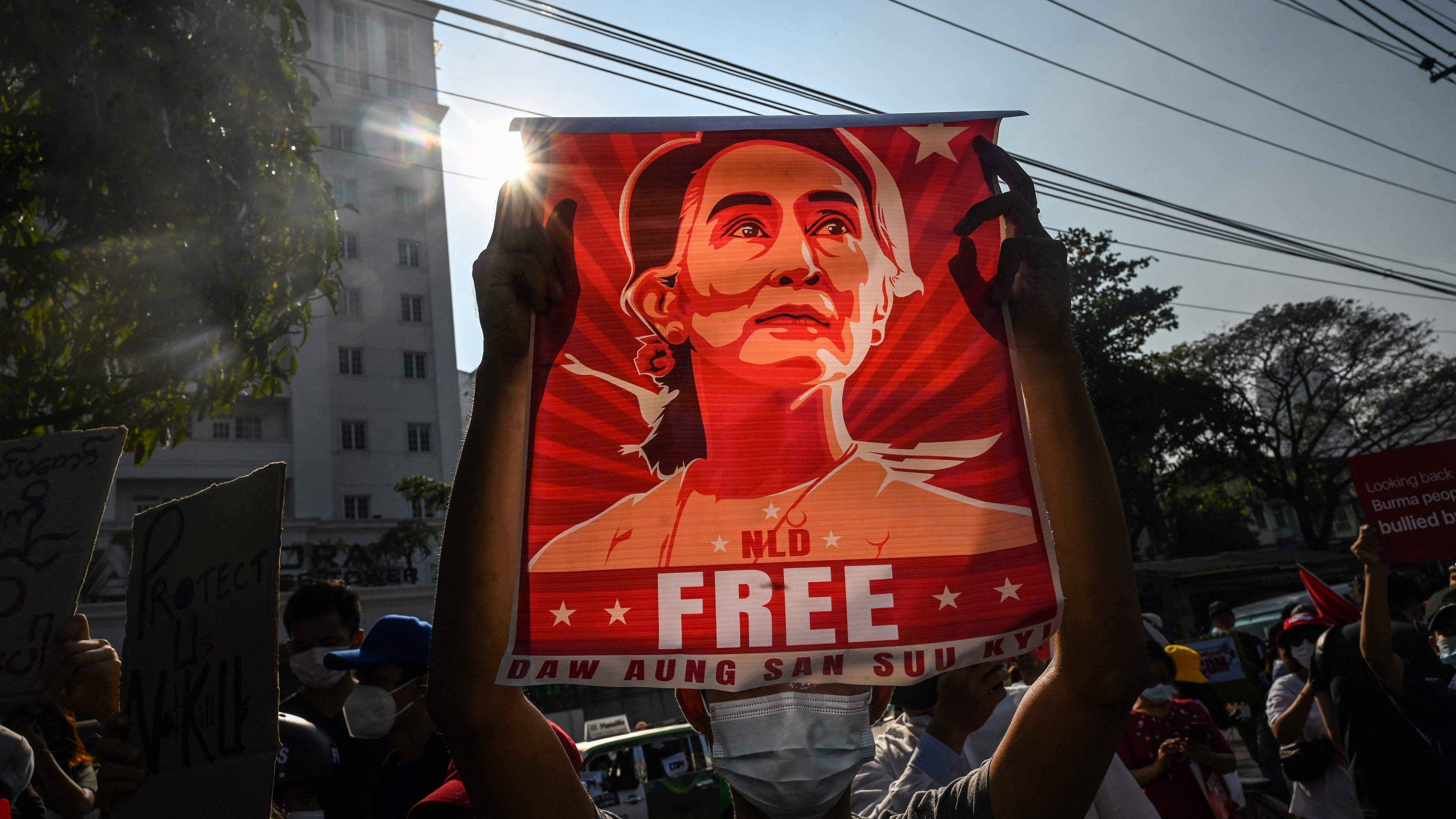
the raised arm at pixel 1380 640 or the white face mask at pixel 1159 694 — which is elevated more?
the raised arm at pixel 1380 640

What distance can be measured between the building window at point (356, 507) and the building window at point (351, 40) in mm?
16081

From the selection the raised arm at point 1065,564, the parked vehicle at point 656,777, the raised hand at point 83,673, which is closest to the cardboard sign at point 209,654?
the raised hand at point 83,673

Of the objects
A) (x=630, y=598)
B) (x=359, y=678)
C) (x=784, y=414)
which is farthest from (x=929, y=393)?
(x=359, y=678)

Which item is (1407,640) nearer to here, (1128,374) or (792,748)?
(792,748)

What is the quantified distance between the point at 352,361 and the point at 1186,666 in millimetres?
31293

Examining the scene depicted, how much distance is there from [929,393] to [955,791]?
0.70m

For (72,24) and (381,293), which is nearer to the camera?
(72,24)

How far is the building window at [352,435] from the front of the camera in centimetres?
3159

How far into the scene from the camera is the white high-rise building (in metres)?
28.8

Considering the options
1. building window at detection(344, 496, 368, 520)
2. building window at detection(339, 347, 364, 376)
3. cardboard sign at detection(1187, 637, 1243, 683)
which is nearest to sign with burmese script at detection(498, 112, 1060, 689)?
cardboard sign at detection(1187, 637, 1243, 683)

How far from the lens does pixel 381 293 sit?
33.4 metres

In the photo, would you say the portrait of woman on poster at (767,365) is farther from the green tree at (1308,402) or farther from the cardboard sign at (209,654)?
the green tree at (1308,402)

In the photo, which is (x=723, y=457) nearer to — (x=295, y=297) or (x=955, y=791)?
(x=955, y=791)

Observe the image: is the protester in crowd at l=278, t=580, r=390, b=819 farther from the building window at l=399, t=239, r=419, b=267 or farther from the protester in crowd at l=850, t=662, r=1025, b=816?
the building window at l=399, t=239, r=419, b=267
